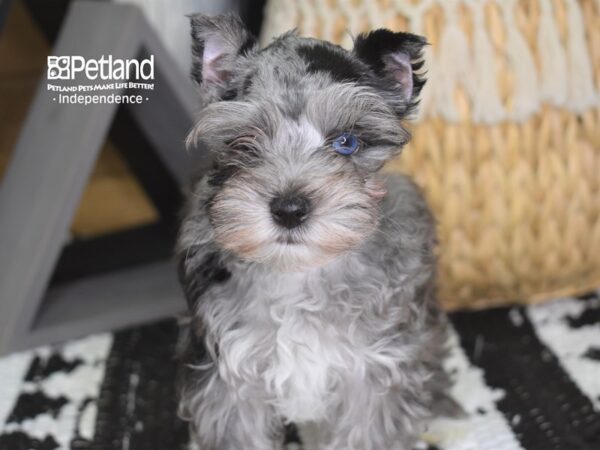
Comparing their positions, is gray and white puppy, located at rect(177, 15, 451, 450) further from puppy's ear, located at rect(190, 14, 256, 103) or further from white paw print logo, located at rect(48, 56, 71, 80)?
white paw print logo, located at rect(48, 56, 71, 80)

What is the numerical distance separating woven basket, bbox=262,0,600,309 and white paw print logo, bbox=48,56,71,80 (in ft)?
1.68

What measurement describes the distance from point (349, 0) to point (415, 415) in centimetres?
98

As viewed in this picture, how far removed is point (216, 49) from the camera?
1416 mm

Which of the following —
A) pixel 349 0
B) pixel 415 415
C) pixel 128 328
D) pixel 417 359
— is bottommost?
pixel 128 328

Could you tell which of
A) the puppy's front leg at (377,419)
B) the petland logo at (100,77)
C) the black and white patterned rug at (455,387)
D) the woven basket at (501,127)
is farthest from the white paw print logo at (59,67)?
the puppy's front leg at (377,419)

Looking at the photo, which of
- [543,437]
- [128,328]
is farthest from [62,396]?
[543,437]

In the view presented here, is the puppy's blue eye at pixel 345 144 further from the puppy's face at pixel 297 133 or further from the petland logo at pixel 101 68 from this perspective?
the petland logo at pixel 101 68

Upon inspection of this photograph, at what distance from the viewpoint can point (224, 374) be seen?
1453mm

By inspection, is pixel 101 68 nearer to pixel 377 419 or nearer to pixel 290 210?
pixel 290 210

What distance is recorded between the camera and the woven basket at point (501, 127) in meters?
1.90

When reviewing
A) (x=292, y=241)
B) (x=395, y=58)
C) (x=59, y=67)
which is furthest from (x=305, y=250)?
(x=59, y=67)

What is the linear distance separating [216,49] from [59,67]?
2.62ft

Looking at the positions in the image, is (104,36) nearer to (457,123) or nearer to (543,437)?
(457,123)

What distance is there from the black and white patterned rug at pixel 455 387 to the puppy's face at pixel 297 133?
2.05 feet
